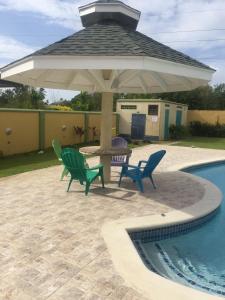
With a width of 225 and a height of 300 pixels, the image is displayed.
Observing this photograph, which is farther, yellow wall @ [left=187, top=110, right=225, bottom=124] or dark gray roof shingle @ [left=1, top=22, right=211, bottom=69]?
yellow wall @ [left=187, top=110, right=225, bottom=124]

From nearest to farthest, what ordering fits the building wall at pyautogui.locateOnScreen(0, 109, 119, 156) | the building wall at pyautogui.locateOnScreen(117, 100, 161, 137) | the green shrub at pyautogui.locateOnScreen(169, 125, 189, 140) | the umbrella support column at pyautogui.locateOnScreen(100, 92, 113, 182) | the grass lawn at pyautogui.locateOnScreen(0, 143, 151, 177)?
the umbrella support column at pyautogui.locateOnScreen(100, 92, 113, 182)
the grass lawn at pyautogui.locateOnScreen(0, 143, 151, 177)
the building wall at pyautogui.locateOnScreen(0, 109, 119, 156)
the building wall at pyautogui.locateOnScreen(117, 100, 161, 137)
the green shrub at pyautogui.locateOnScreen(169, 125, 189, 140)

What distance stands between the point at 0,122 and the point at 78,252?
12.1 metres

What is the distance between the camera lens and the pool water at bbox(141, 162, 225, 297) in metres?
4.89

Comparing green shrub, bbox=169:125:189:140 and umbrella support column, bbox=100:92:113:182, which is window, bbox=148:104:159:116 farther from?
umbrella support column, bbox=100:92:113:182

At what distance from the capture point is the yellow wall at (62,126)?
1972 centimetres

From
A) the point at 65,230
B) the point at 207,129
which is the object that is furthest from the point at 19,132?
the point at 207,129

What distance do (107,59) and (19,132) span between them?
11.4 metres

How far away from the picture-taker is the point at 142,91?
13820 mm

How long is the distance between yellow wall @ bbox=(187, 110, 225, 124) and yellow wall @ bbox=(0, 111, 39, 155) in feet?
71.9

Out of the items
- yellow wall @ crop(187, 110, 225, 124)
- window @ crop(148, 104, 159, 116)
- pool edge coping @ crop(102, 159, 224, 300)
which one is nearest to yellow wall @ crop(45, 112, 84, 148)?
window @ crop(148, 104, 159, 116)

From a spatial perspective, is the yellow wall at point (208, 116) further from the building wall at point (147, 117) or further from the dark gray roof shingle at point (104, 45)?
the dark gray roof shingle at point (104, 45)

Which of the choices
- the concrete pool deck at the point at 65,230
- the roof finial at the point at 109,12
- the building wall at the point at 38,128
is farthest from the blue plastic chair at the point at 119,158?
the building wall at the point at 38,128

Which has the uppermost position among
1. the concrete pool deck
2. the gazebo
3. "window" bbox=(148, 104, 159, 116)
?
the gazebo

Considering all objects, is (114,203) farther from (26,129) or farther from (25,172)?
(26,129)
